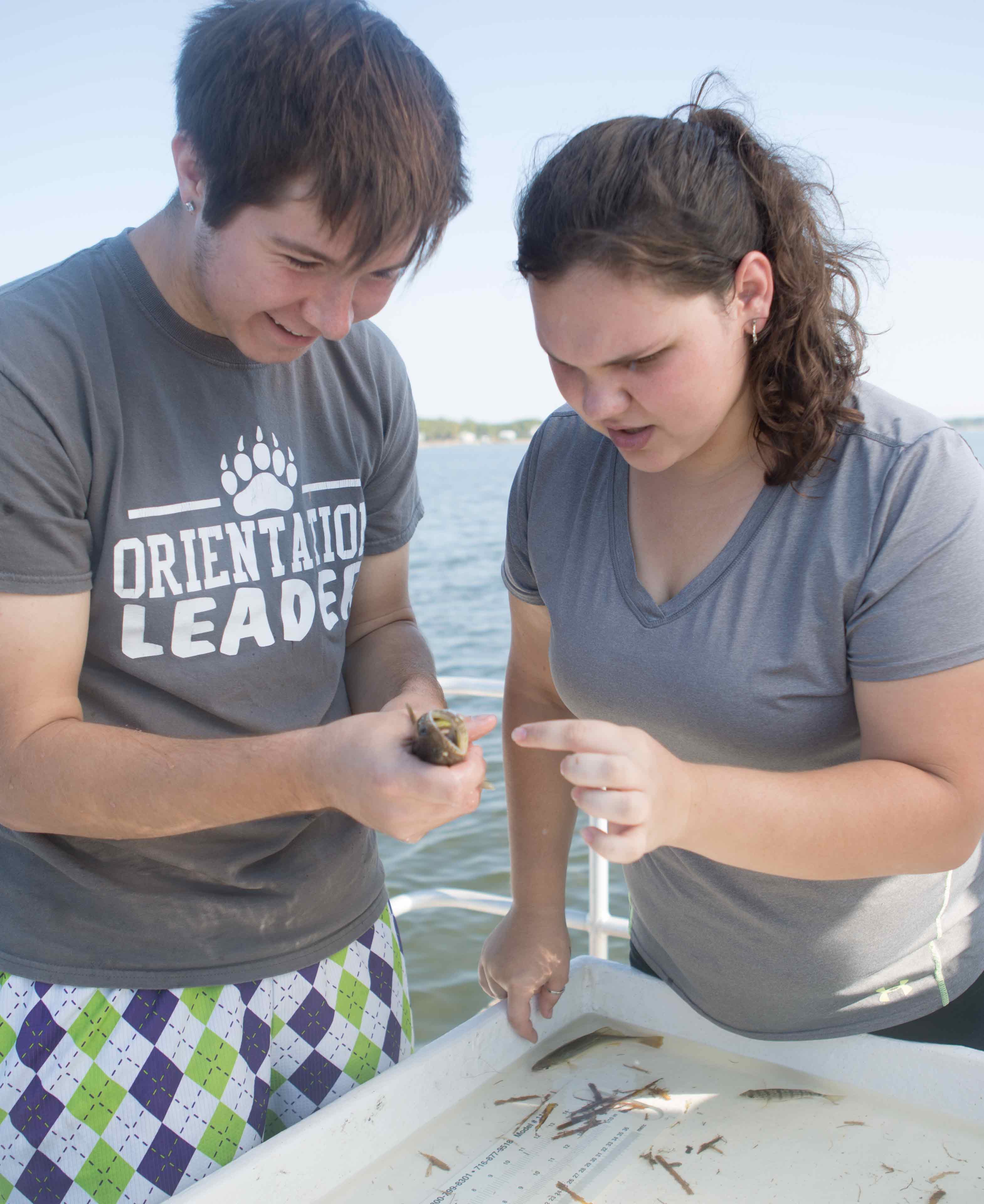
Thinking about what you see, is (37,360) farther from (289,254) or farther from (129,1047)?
(129,1047)

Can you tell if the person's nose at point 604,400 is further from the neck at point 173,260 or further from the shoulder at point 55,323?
the shoulder at point 55,323

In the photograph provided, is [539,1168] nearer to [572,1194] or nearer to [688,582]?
[572,1194]

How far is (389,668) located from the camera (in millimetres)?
2420

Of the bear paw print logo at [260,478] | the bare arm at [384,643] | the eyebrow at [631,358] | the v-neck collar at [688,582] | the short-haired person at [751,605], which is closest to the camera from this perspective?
the short-haired person at [751,605]

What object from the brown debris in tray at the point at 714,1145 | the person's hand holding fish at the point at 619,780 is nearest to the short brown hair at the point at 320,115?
the person's hand holding fish at the point at 619,780

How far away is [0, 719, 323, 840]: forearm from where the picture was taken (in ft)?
5.77

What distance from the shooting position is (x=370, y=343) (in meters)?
2.45

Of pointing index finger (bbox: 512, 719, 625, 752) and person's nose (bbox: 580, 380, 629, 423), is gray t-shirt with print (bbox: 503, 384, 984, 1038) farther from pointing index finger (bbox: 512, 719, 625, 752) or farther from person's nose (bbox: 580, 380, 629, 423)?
pointing index finger (bbox: 512, 719, 625, 752)

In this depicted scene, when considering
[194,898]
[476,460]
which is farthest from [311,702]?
[476,460]

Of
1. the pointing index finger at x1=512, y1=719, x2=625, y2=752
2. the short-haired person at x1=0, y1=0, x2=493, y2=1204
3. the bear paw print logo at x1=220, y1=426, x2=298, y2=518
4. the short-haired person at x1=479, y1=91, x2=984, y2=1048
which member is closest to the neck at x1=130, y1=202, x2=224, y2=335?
the short-haired person at x1=0, y1=0, x2=493, y2=1204

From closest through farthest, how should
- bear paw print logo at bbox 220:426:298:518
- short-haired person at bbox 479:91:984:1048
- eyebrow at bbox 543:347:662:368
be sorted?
short-haired person at bbox 479:91:984:1048
eyebrow at bbox 543:347:662:368
bear paw print logo at bbox 220:426:298:518

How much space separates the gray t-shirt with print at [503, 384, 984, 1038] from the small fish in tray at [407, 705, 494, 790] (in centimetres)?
46

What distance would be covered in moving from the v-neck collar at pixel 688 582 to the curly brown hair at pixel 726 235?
58 millimetres

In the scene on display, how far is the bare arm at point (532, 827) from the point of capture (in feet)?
7.38
